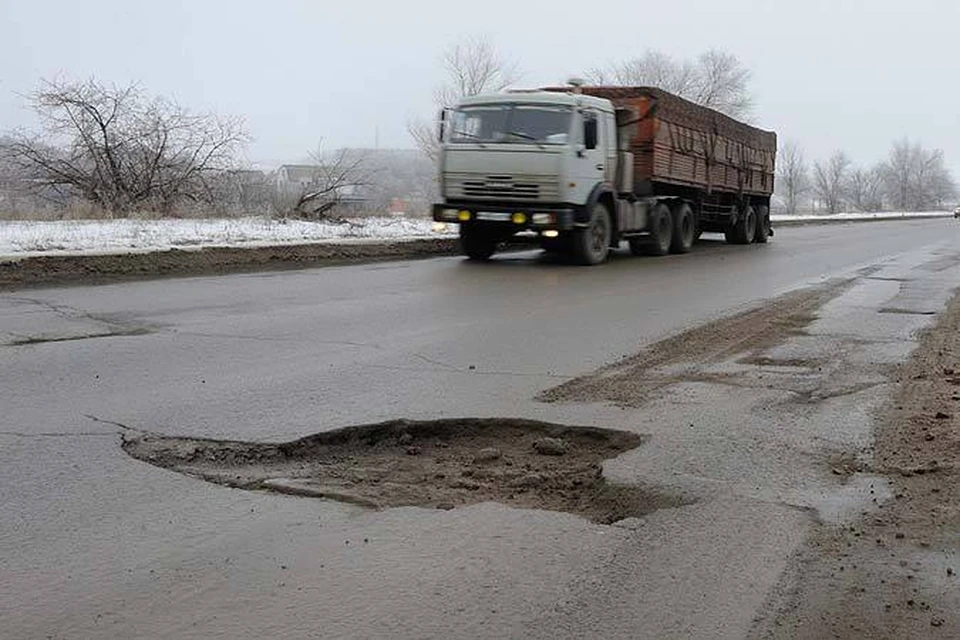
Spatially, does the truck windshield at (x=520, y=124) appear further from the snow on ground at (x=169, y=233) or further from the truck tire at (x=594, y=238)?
the snow on ground at (x=169, y=233)

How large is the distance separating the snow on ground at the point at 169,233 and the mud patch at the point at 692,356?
31.2 feet

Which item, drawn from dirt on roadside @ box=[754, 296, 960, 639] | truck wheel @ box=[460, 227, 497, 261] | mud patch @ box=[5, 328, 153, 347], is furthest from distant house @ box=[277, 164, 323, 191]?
dirt on roadside @ box=[754, 296, 960, 639]

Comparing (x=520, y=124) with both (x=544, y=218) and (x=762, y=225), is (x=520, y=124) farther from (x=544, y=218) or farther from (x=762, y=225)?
(x=762, y=225)

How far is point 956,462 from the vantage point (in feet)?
15.6

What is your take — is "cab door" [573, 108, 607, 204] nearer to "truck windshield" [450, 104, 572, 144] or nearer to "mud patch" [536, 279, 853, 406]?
"truck windshield" [450, 104, 572, 144]

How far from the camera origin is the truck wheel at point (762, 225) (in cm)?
2736

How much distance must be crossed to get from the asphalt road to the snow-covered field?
5633 millimetres

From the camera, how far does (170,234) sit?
17172mm

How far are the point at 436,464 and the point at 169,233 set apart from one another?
1388 cm

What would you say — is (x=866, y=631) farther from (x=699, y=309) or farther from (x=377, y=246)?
(x=377, y=246)

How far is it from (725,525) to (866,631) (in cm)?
94

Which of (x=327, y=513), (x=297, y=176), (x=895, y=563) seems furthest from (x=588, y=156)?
(x=895, y=563)

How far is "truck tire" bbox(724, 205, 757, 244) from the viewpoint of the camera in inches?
1024

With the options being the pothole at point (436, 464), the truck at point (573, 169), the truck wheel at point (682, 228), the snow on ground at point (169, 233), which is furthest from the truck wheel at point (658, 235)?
the pothole at point (436, 464)
